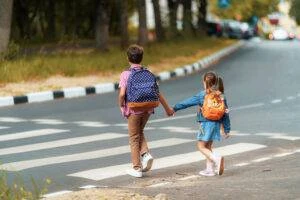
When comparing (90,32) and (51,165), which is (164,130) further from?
(90,32)

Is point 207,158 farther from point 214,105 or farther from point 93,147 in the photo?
point 93,147

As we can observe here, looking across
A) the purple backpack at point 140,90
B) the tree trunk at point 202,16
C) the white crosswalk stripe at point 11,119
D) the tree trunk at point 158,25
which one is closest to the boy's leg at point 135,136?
the purple backpack at point 140,90

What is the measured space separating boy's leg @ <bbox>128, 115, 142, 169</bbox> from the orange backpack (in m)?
0.68

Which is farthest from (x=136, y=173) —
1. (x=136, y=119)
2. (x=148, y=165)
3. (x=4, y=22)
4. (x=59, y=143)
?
(x=4, y=22)

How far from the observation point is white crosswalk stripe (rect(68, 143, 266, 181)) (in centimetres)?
771

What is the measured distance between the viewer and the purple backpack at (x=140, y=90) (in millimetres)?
7574

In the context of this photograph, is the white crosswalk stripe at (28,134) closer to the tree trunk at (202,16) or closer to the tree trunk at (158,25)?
the tree trunk at (158,25)

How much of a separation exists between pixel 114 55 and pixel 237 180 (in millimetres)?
15640

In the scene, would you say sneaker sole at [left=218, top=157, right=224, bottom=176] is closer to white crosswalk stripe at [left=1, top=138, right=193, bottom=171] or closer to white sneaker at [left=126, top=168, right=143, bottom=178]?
white sneaker at [left=126, top=168, right=143, bottom=178]

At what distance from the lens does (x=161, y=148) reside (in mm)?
9383

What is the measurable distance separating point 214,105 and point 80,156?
79.0 inches

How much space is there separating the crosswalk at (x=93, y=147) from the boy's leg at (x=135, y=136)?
0.78 ft

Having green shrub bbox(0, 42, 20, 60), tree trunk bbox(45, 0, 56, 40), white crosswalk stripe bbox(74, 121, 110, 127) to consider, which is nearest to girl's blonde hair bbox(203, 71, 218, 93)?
white crosswalk stripe bbox(74, 121, 110, 127)

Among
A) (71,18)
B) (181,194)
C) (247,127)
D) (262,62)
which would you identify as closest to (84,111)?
(247,127)
